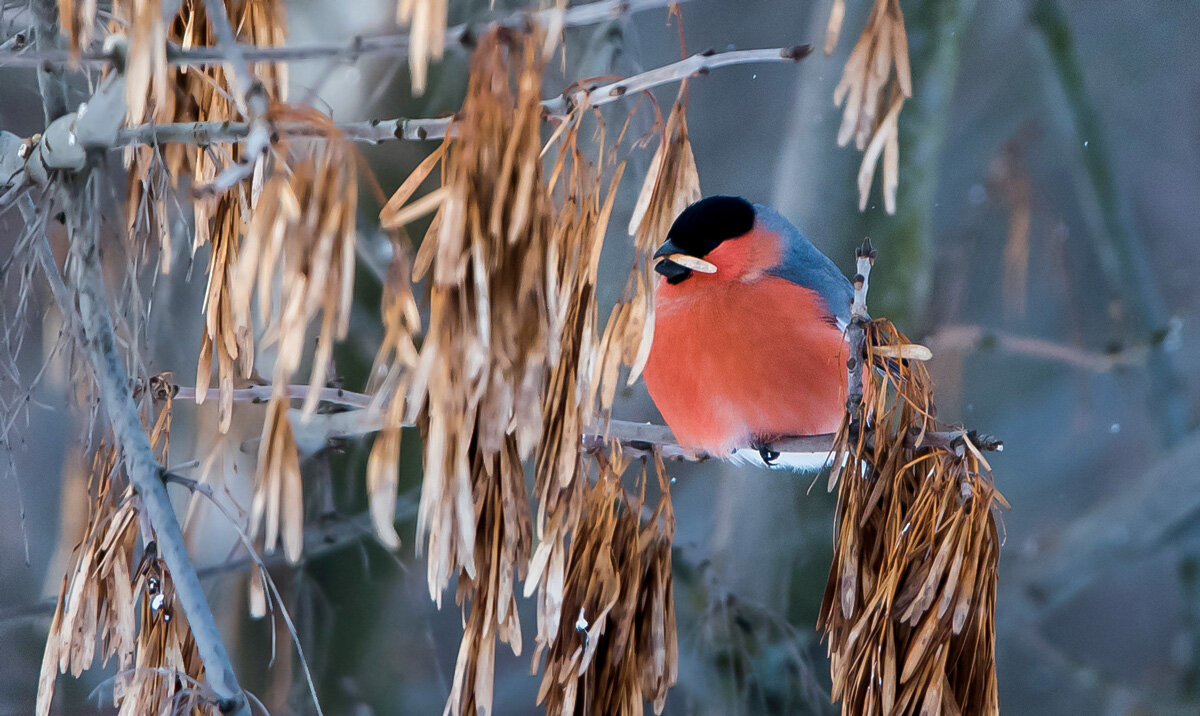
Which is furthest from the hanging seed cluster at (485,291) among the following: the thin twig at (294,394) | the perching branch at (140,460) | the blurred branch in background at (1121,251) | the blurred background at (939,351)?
the blurred branch in background at (1121,251)

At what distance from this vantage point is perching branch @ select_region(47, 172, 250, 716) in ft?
1.72

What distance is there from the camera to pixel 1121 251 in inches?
43.7

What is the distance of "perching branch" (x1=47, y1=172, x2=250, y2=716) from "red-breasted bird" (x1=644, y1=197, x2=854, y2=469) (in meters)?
0.48

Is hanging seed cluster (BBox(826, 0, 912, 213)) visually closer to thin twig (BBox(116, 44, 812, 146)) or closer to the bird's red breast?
thin twig (BBox(116, 44, 812, 146))

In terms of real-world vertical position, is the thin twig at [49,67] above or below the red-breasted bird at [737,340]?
above

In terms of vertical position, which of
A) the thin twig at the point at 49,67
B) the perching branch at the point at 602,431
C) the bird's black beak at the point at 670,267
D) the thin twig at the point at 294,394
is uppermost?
the thin twig at the point at 49,67

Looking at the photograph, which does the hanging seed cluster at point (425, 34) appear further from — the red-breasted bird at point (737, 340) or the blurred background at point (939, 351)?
the blurred background at point (939, 351)

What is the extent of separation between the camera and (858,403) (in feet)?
2.21

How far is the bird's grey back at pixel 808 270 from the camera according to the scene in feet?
3.05

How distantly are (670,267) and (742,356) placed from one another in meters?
0.11

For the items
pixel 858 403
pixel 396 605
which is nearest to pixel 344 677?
pixel 396 605

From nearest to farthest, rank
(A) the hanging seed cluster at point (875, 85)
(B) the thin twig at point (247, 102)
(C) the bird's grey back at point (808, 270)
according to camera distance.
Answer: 1. (B) the thin twig at point (247, 102)
2. (A) the hanging seed cluster at point (875, 85)
3. (C) the bird's grey back at point (808, 270)

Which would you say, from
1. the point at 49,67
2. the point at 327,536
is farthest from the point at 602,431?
the point at 327,536

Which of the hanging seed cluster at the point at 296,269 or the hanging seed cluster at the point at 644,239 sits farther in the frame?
the hanging seed cluster at the point at 644,239
